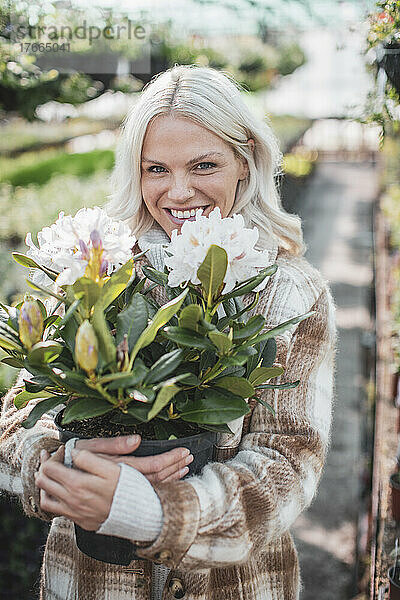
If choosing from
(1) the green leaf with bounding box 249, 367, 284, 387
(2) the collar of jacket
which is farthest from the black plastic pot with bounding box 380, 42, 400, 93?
(1) the green leaf with bounding box 249, 367, 284, 387

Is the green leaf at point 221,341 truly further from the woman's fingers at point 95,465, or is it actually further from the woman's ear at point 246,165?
the woman's ear at point 246,165

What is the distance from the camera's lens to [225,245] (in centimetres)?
99

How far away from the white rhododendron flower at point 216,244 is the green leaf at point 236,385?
135mm

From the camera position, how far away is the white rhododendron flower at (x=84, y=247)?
992 mm

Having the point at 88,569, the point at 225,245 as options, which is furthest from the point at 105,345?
the point at 88,569

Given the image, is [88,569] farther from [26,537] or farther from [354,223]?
[354,223]

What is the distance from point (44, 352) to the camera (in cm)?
96

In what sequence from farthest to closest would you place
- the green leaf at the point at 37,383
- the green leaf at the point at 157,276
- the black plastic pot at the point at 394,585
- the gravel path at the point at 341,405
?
the gravel path at the point at 341,405, the black plastic pot at the point at 394,585, the green leaf at the point at 157,276, the green leaf at the point at 37,383

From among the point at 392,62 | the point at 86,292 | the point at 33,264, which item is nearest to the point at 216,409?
the point at 86,292

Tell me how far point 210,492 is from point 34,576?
1.77 metres

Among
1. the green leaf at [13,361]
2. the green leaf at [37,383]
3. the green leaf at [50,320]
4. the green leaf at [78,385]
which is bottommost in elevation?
the green leaf at [78,385]

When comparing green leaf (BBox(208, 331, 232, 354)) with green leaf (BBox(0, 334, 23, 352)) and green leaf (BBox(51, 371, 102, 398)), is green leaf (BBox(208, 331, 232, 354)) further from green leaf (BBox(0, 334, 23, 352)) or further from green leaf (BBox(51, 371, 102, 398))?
green leaf (BBox(0, 334, 23, 352))

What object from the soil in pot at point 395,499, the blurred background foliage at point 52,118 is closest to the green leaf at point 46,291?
the blurred background foliage at point 52,118

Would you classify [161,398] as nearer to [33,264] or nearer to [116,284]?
[116,284]
